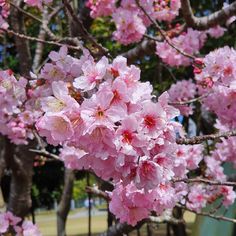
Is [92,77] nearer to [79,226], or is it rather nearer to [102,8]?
[102,8]

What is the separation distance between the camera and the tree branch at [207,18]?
3326 millimetres

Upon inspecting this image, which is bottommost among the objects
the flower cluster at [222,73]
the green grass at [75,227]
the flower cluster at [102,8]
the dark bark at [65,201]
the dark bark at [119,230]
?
the green grass at [75,227]

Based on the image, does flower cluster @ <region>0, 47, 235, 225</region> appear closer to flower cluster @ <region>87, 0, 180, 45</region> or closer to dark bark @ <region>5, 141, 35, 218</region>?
flower cluster @ <region>87, 0, 180, 45</region>

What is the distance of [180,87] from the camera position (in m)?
4.91

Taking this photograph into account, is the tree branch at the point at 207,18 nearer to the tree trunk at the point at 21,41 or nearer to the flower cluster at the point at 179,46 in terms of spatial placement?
the flower cluster at the point at 179,46

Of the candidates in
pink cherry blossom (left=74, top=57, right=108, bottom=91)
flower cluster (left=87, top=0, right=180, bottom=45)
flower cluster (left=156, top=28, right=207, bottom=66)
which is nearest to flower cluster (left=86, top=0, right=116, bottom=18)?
flower cluster (left=87, top=0, right=180, bottom=45)

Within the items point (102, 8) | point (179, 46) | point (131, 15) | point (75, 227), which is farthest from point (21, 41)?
point (75, 227)

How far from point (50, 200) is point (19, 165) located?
16296 millimetres

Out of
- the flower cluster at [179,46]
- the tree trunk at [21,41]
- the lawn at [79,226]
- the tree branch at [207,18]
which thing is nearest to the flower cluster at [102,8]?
the flower cluster at [179,46]

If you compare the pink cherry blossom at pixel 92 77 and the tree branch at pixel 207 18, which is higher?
the tree branch at pixel 207 18

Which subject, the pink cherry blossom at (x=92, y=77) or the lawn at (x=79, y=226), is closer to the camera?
the pink cherry blossom at (x=92, y=77)

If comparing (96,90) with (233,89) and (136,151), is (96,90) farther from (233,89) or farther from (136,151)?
(233,89)

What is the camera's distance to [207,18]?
3.67 meters

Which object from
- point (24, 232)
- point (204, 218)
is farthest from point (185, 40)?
point (24, 232)
